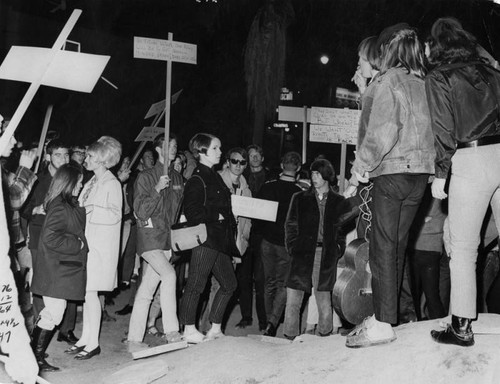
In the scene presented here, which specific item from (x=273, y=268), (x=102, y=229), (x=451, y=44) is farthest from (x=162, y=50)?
(x=451, y=44)

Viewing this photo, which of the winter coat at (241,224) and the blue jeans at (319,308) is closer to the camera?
the blue jeans at (319,308)

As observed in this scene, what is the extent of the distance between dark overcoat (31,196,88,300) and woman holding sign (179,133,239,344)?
1.00 metres

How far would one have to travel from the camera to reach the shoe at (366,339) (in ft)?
14.8

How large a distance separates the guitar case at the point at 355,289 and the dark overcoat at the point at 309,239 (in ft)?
4.80

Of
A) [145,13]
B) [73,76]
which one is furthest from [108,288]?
[145,13]

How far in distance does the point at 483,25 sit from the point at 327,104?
20.5ft

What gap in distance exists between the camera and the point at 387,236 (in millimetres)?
4371

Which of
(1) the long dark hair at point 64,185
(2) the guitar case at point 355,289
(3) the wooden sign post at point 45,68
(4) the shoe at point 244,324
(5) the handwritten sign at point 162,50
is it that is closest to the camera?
(3) the wooden sign post at point 45,68

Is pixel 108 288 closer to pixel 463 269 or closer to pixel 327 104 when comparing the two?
pixel 463 269

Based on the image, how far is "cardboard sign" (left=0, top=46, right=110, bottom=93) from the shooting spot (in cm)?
492

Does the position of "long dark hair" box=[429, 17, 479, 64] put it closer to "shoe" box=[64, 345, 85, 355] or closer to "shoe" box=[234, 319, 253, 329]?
"shoe" box=[64, 345, 85, 355]

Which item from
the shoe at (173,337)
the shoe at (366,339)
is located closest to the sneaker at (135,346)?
the shoe at (173,337)

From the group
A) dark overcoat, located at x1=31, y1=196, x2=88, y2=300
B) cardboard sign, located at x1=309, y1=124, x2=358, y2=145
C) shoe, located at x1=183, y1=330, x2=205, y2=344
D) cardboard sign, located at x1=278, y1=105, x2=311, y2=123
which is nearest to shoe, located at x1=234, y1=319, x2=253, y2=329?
shoe, located at x1=183, y1=330, x2=205, y2=344

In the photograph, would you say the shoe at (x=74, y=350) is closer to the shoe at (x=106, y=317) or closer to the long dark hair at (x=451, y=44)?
the shoe at (x=106, y=317)
